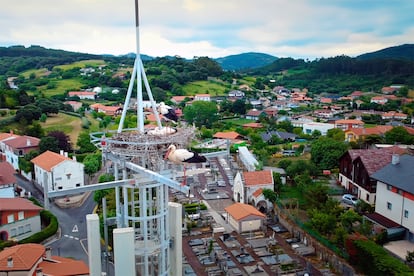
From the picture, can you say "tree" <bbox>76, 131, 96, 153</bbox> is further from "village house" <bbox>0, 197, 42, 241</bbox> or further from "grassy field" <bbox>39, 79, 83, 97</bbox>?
"grassy field" <bbox>39, 79, 83, 97</bbox>

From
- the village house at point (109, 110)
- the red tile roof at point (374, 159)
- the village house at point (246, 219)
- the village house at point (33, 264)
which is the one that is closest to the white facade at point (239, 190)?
the village house at point (246, 219)

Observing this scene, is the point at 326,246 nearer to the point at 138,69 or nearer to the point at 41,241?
the point at 138,69

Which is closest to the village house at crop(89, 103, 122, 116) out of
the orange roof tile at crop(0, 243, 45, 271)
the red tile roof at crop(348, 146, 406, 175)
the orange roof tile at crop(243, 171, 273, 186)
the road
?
the road

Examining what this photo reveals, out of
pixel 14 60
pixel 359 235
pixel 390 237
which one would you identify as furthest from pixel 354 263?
pixel 14 60

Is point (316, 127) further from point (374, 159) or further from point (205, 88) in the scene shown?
point (205, 88)

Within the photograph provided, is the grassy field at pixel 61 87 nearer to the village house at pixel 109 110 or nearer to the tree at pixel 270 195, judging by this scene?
the village house at pixel 109 110

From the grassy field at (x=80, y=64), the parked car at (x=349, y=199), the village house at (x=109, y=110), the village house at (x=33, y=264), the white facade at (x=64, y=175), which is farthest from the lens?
the grassy field at (x=80, y=64)

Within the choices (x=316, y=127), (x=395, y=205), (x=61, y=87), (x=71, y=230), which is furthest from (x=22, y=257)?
(x=61, y=87)
